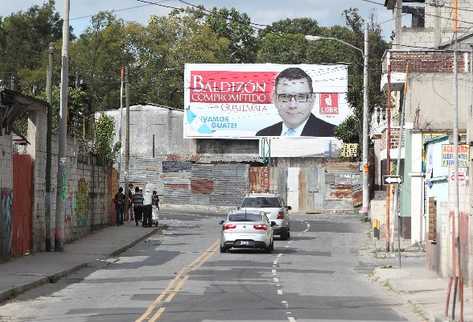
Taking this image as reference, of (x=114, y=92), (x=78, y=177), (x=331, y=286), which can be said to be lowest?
(x=331, y=286)

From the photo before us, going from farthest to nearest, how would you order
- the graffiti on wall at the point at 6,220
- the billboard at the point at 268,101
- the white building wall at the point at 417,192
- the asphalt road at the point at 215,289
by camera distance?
the billboard at the point at 268,101
the white building wall at the point at 417,192
the graffiti on wall at the point at 6,220
the asphalt road at the point at 215,289

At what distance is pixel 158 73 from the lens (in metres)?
94.3

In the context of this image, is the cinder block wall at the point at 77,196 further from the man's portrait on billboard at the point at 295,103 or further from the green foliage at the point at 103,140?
the man's portrait on billboard at the point at 295,103

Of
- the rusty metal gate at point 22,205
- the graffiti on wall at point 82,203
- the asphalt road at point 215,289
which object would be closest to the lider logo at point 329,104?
the graffiti on wall at point 82,203

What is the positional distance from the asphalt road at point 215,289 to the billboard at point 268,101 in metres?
37.8

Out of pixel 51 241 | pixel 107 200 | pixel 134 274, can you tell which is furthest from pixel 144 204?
pixel 134 274

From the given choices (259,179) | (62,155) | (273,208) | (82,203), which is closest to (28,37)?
(259,179)

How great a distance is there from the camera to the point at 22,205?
2970cm

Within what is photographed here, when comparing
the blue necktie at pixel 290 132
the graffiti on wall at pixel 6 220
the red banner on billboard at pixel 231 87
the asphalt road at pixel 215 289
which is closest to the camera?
the asphalt road at pixel 215 289

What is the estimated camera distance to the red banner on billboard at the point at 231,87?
74.8 meters

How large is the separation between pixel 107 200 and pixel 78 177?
27.1 feet

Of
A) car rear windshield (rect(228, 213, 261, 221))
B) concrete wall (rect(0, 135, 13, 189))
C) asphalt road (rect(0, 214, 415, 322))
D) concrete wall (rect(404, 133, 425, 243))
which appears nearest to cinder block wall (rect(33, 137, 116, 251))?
asphalt road (rect(0, 214, 415, 322))

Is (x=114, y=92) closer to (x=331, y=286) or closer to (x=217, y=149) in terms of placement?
(x=217, y=149)

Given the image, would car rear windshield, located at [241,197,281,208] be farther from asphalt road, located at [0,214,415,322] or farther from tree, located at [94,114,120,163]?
tree, located at [94,114,120,163]
